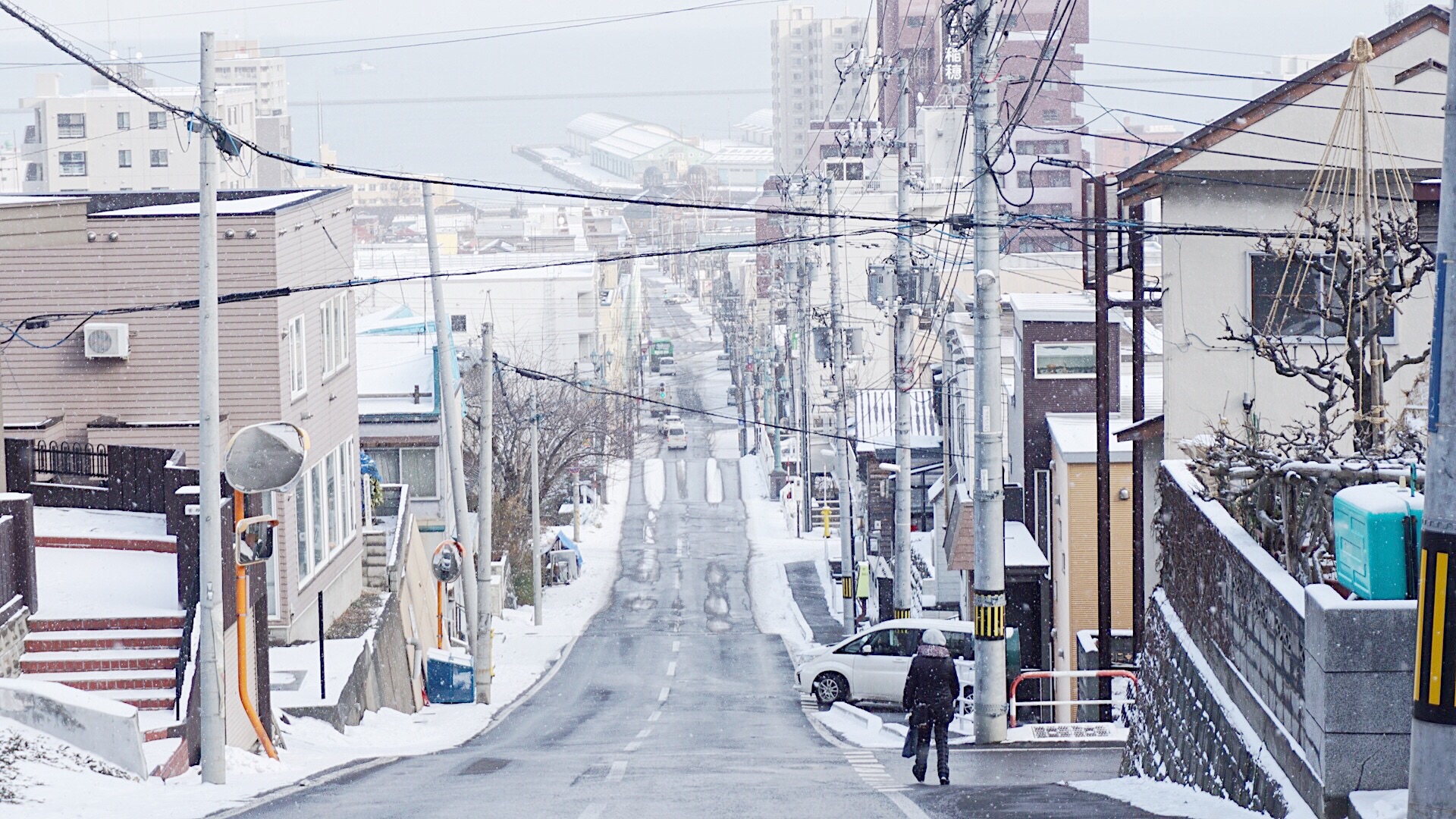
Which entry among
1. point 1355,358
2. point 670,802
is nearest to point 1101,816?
point 670,802

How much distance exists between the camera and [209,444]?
12984 millimetres

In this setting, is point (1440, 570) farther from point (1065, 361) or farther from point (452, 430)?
point (1065, 361)

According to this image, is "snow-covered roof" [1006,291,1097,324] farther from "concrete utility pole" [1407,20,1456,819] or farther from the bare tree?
"concrete utility pole" [1407,20,1456,819]

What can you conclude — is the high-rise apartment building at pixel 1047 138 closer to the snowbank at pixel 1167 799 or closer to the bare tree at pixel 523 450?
the bare tree at pixel 523 450

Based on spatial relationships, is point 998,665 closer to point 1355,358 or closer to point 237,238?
point 1355,358

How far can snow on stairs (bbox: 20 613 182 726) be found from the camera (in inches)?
563

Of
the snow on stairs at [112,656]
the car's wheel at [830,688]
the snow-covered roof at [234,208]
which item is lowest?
the car's wheel at [830,688]

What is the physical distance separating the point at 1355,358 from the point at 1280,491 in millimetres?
5304

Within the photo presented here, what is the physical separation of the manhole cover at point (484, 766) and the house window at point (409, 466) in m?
23.7

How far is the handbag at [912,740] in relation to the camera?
12.6m

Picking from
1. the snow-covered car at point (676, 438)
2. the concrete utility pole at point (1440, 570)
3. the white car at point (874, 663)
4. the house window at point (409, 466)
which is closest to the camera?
the concrete utility pole at point (1440, 570)

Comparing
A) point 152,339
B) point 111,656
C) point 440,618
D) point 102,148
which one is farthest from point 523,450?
point 102,148

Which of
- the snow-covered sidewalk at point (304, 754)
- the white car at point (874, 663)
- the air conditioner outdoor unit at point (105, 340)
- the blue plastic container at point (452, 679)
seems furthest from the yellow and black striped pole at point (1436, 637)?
the blue plastic container at point (452, 679)

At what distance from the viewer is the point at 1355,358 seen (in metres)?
13.2
